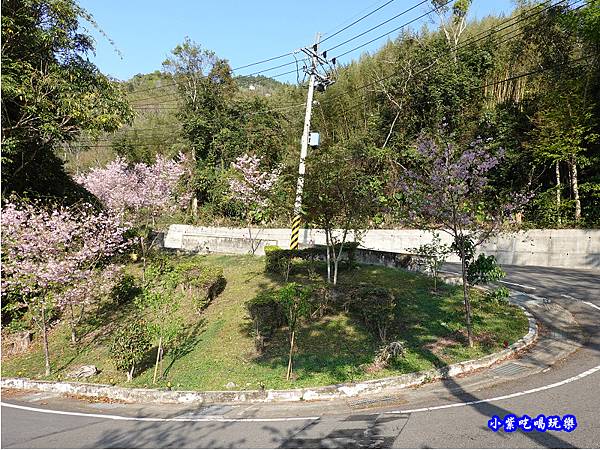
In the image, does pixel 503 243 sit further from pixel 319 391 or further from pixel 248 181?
pixel 319 391

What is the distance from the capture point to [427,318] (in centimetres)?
1077

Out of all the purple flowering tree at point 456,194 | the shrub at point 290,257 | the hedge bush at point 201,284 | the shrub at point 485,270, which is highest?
the purple flowering tree at point 456,194

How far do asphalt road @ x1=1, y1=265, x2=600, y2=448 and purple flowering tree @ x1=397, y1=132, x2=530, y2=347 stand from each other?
2.24 meters

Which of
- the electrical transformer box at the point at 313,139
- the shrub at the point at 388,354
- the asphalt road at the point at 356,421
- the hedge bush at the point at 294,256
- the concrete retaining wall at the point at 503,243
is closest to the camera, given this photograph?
the asphalt road at the point at 356,421

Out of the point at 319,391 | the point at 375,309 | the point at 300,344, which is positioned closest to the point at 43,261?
the point at 300,344

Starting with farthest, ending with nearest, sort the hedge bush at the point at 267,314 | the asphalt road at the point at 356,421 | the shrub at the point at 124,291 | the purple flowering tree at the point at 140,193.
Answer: the purple flowering tree at the point at 140,193
the shrub at the point at 124,291
the hedge bush at the point at 267,314
the asphalt road at the point at 356,421

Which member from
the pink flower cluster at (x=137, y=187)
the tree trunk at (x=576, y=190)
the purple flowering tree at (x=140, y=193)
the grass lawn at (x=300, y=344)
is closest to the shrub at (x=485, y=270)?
the grass lawn at (x=300, y=344)

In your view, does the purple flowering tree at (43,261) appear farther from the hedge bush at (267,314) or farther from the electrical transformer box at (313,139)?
the electrical transformer box at (313,139)

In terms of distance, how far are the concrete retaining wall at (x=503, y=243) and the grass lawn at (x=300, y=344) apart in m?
6.50

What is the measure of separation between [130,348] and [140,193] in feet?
44.3

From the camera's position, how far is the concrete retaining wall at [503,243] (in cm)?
1786

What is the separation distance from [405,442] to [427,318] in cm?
585

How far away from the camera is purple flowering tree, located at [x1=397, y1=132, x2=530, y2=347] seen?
832cm

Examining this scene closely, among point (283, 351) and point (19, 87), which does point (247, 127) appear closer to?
point (19, 87)
